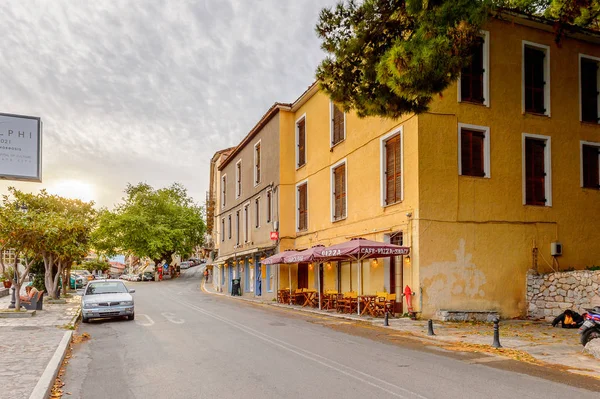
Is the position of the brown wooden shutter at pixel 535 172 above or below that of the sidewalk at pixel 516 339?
above

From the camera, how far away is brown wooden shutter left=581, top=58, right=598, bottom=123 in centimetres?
2111

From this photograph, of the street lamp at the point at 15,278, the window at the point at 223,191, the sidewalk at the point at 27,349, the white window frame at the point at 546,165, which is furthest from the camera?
the window at the point at 223,191

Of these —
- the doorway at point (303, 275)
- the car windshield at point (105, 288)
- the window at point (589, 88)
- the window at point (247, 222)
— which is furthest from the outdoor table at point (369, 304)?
the window at point (247, 222)

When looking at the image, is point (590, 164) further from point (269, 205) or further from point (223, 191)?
point (223, 191)

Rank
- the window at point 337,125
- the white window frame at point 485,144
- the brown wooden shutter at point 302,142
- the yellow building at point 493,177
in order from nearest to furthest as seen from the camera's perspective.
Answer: the yellow building at point 493,177
the white window frame at point 485,144
the window at point 337,125
the brown wooden shutter at point 302,142

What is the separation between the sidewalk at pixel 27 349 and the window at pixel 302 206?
13849mm

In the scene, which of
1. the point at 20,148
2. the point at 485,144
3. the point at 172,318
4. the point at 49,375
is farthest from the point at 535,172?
the point at 49,375

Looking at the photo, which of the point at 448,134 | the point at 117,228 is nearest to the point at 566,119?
the point at 448,134

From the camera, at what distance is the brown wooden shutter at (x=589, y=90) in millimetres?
21109

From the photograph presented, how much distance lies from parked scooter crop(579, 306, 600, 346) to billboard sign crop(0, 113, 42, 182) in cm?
1173

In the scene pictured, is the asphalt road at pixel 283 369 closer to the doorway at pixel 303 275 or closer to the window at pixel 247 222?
the doorway at pixel 303 275

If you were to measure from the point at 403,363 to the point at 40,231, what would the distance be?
15844mm

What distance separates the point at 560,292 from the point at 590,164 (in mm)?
6283

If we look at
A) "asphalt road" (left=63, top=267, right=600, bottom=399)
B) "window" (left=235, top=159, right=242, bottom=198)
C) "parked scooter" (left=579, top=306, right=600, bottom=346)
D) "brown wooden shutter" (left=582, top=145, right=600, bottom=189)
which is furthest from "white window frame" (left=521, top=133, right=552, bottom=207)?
"window" (left=235, top=159, right=242, bottom=198)
